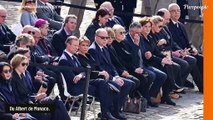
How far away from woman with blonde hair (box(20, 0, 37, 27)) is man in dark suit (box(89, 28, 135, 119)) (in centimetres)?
139

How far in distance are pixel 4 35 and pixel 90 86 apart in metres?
1.73

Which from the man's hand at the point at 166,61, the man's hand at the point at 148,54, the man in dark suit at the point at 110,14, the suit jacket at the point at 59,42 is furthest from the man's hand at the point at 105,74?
the man in dark suit at the point at 110,14

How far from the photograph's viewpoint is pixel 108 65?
12.0 meters

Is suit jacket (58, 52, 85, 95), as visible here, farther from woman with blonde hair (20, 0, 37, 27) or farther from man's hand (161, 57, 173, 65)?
man's hand (161, 57, 173, 65)

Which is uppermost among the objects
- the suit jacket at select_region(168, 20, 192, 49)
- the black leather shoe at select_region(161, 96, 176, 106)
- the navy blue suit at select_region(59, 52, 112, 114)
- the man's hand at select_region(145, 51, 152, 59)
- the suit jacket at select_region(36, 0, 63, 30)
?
the suit jacket at select_region(36, 0, 63, 30)

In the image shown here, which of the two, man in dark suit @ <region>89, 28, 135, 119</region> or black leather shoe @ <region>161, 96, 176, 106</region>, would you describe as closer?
man in dark suit @ <region>89, 28, 135, 119</region>

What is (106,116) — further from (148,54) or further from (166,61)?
(166,61)

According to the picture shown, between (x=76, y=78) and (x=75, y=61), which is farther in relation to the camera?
(x=75, y=61)

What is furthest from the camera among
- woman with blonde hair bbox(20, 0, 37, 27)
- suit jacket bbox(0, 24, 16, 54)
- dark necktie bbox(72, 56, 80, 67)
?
woman with blonde hair bbox(20, 0, 37, 27)

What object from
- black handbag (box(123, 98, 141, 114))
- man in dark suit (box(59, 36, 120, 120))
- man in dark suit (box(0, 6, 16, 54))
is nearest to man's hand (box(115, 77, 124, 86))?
man in dark suit (box(59, 36, 120, 120))

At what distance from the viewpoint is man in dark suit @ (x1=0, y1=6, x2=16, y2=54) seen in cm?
1145

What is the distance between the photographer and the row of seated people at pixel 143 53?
39.0ft

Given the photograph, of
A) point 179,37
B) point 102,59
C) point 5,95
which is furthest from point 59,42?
point 179,37

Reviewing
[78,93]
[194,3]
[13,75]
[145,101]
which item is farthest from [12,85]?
[194,3]
